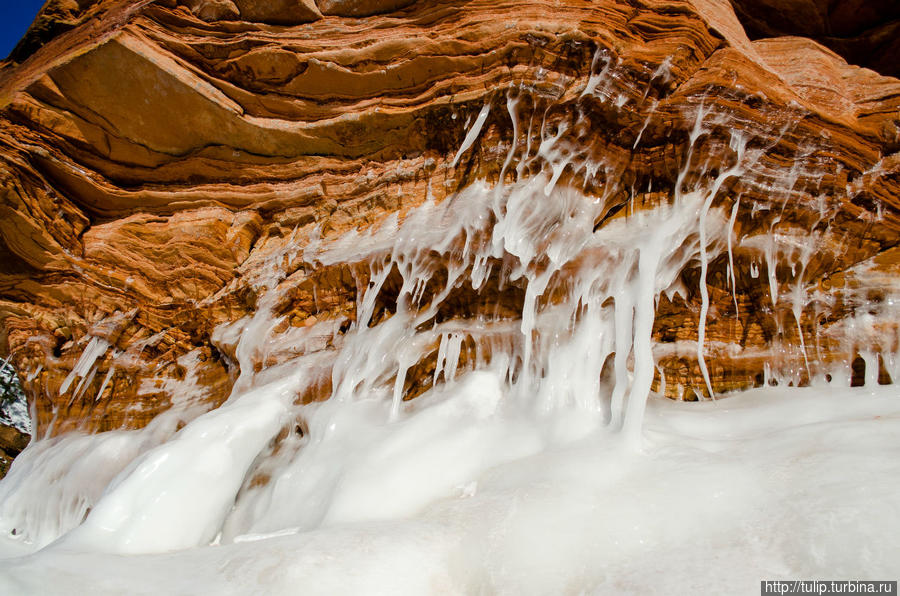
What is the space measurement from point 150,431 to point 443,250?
11.5 ft

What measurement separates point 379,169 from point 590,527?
3.70 m

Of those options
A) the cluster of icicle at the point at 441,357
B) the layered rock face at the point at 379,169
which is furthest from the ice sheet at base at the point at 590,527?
the layered rock face at the point at 379,169

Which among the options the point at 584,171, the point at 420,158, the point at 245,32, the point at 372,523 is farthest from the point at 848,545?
the point at 245,32

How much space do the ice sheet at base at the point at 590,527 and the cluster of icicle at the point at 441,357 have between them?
0.20 meters

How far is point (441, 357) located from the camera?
388 centimetres

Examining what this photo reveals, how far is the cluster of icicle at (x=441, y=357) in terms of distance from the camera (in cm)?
294

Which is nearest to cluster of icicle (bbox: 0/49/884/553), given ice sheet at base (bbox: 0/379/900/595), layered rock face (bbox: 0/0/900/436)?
layered rock face (bbox: 0/0/900/436)

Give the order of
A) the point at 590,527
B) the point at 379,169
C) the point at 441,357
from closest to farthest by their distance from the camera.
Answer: the point at 590,527 → the point at 441,357 → the point at 379,169

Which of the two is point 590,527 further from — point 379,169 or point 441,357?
point 379,169

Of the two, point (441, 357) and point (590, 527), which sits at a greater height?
point (441, 357)

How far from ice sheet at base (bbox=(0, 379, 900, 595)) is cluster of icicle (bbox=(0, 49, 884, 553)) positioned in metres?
0.20

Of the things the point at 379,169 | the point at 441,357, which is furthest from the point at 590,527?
the point at 379,169

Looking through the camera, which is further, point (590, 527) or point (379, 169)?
point (379, 169)

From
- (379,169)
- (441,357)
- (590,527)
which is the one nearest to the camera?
(590,527)
